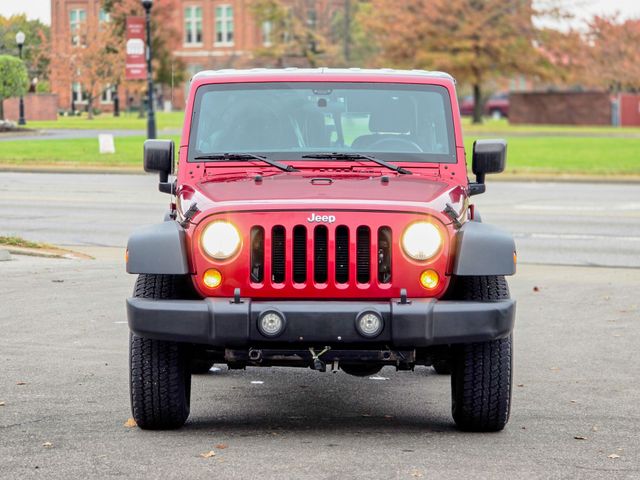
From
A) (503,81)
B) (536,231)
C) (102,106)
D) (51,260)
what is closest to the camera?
(51,260)

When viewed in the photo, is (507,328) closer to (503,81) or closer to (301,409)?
(301,409)

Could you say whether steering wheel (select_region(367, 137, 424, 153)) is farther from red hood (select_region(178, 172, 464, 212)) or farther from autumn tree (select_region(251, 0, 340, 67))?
autumn tree (select_region(251, 0, 340, 67))

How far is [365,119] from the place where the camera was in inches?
322

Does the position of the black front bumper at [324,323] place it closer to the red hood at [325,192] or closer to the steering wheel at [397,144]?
the red hood at [325,192]

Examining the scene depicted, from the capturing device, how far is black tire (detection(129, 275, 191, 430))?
687cm

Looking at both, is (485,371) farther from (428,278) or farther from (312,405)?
(312,405)

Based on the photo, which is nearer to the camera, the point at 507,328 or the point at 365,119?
the point at 507,328

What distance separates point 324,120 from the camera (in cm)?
816

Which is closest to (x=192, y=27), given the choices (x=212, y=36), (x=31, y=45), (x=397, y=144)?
(x=212, y=36)

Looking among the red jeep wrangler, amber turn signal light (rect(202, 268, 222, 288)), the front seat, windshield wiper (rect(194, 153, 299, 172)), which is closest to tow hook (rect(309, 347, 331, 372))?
the red jeep wrangler

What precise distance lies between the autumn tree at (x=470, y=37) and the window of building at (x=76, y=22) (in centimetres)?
2165

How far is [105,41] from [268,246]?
77.5 meters

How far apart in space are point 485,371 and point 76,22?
8557 cm

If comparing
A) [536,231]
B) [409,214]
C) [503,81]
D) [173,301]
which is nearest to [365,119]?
[409,214]
